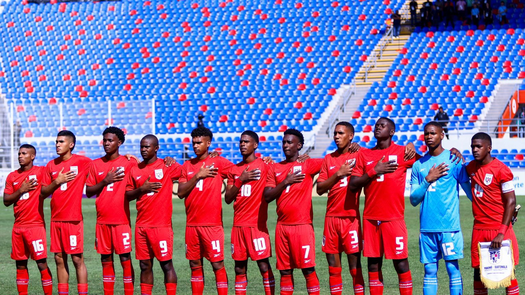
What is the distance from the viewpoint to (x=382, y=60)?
32594 mm

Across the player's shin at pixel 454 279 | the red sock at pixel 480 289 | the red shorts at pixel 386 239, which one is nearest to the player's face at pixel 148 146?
the red shorts at pixel 386 239

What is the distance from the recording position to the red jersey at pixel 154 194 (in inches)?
348

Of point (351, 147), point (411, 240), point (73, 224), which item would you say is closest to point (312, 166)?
point (351, 147)

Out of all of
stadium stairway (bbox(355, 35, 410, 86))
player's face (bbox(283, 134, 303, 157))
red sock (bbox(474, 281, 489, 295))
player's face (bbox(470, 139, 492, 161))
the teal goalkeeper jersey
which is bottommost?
red sock (bbox(474, 281, 489, 295))

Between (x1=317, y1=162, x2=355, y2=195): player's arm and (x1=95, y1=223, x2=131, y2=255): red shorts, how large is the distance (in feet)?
7.31

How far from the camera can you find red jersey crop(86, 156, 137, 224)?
8.99 meters

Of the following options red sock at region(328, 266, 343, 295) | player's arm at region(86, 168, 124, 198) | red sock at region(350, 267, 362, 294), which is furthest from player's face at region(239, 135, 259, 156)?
red sock at region(350, 267, 362, 294)

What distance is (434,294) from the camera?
8.02 metres

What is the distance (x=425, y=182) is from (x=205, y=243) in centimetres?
243

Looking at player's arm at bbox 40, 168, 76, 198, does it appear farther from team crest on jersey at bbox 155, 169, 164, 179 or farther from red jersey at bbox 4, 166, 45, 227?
team crest on jersey at bbox 155, 169, 164, 179

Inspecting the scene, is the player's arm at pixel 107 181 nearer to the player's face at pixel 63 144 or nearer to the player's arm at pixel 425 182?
the player's face at pixel 63 144

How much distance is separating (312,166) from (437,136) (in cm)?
135

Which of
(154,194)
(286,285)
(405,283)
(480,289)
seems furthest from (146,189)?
(480,289)

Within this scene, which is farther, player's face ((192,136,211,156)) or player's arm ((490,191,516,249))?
player's face ((192,136,211,156))
